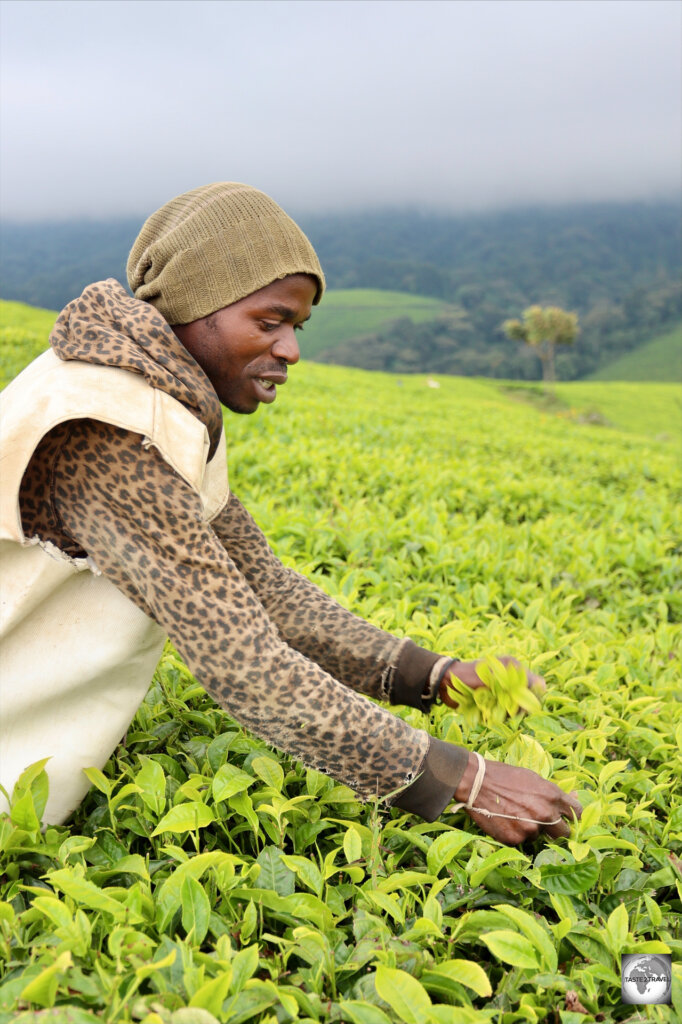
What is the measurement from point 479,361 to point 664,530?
297 feet

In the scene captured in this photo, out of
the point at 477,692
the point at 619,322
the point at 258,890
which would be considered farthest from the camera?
the point at 619,322

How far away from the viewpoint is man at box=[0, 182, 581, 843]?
1612 millimetres

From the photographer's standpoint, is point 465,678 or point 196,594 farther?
point 465,678

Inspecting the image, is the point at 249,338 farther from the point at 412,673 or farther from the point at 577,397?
the point at 577,397

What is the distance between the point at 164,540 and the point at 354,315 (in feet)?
397

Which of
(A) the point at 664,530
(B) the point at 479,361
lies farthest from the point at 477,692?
(B) the point at 479,361

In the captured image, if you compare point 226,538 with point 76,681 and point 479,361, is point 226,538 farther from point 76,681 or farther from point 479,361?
point 479,361

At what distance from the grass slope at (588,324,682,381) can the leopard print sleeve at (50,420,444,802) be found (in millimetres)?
85545

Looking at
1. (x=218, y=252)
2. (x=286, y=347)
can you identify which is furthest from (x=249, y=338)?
(x=218, y=252)

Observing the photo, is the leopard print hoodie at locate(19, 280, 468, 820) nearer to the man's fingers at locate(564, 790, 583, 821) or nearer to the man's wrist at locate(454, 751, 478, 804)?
the man's wrist at locate(454, 751, 478, 804)

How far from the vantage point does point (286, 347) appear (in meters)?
1.91

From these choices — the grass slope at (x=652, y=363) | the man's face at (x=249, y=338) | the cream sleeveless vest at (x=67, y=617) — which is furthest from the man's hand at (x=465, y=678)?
the grass slope at (x=652, y=363)

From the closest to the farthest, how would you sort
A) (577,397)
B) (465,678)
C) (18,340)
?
1. (465,678)
2. (18,340)
3. (577,397)

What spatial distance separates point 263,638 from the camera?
1654mm
